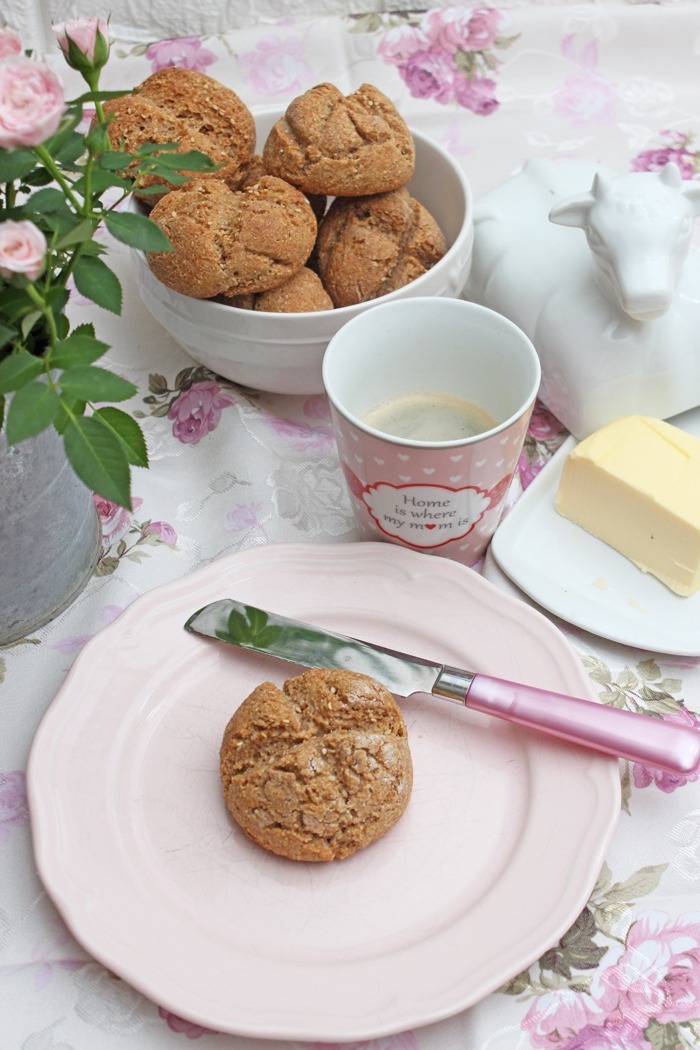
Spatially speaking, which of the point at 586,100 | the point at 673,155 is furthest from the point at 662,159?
the point at 586,100

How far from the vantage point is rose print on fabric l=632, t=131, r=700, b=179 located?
1.27 meters

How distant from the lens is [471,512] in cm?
86

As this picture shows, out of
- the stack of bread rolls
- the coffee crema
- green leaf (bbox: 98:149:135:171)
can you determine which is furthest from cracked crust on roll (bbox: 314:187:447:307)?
green leaf (bbox: 98:149:135:171)

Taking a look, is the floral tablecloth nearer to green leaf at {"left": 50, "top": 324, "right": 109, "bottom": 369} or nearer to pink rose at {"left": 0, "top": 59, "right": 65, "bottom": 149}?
green leaf at {"left": 50, "top": 324, "right": 109, "bottom": 369}

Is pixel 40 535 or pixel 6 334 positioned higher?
pixel 6 334

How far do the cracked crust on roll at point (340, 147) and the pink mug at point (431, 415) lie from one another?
0.14 metres

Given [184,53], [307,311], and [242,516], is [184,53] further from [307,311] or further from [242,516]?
[242,516]

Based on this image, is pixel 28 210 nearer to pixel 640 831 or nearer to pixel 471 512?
pixel 471 512

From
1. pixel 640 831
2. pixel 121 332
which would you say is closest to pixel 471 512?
pixel 640 831

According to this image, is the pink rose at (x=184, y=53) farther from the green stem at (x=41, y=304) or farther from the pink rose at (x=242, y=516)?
the green stem at (x=41, y=304)

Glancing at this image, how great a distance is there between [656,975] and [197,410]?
2.21 feet

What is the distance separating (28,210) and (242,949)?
509 millimetres

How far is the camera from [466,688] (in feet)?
2.48

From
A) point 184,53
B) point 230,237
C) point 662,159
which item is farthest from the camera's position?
point 184,53
